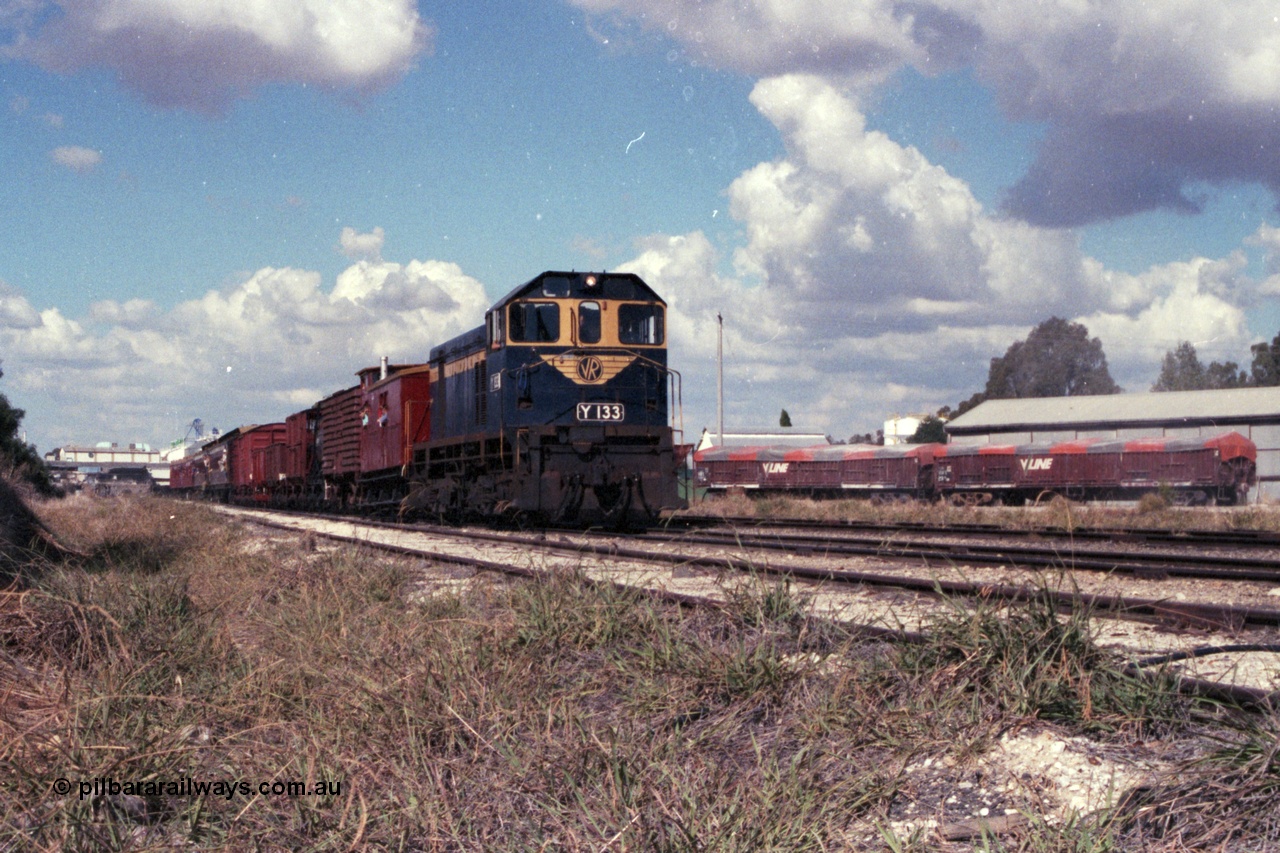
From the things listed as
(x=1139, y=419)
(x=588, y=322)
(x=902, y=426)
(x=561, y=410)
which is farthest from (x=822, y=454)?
(x=902, y=426)

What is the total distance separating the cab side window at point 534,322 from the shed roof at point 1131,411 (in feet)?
146

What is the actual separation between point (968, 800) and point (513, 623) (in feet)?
9.87

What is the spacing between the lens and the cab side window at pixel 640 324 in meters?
17.2

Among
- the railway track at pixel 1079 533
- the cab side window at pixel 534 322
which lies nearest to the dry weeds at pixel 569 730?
the railway track at pixel 1079 533

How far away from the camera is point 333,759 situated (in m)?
4.02

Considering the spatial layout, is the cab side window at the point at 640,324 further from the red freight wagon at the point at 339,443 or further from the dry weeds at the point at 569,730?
the dry weeds at the point at 569,730

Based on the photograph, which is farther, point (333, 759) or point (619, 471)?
point (619, 471)

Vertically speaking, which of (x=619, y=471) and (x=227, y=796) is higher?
(x=619, y=471)

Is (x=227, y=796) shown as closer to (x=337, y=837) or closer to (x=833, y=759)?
(x=337, y=837)

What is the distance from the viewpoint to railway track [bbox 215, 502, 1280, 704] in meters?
5.50

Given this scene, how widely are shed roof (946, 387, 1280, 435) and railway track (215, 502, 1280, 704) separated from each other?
4550 centimetres

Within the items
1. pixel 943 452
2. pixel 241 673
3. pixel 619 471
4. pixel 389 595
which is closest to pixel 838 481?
pixel 943 452

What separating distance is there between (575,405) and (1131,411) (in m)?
46.7

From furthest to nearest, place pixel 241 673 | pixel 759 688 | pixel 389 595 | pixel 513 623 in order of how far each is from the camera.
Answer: pixel 389 595, pixel 513 623, pixel 241 673, pixel 759 688
